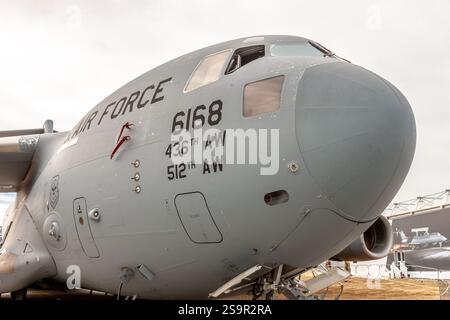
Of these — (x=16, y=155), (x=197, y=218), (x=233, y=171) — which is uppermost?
(x=16, y=155)

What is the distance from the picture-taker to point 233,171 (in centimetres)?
403

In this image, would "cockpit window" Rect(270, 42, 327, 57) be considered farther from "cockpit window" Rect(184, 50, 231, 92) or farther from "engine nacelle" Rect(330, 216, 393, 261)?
"engine nacelle" Rect(330, 216, 393, 261)

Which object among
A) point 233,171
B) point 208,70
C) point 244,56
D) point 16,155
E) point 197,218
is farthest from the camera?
point 16,155

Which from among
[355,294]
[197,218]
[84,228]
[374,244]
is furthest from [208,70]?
[355,294]

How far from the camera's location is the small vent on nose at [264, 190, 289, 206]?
386cm

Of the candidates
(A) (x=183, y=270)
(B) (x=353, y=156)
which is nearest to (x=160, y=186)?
(A) (x=183, y=270)

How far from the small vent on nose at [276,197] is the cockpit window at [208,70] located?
1.53 metres

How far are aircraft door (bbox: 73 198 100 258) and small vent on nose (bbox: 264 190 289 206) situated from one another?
2.72 meters

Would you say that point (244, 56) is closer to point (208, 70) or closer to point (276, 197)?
point (208, 70)

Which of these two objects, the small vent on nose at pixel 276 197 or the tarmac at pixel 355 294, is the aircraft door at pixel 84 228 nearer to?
the tarmac at pixel 355 294

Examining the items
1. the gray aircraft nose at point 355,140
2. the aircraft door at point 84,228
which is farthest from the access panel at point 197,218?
the aircraft door at point 84,228

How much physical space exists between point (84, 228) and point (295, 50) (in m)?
3.60

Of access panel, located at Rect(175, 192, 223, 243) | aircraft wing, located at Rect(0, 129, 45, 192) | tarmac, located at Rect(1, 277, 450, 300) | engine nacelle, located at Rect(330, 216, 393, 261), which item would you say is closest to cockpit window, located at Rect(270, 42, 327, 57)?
access panel, located at Rect(175, 192, 223, 243)
